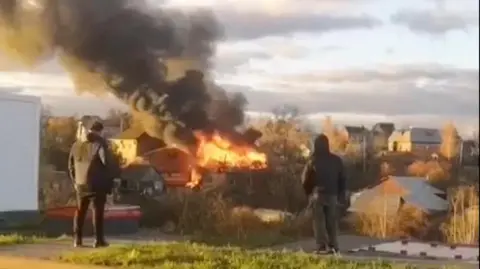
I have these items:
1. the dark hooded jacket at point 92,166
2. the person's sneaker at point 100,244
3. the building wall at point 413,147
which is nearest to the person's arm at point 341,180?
the dark hooded jacket at point 92,166

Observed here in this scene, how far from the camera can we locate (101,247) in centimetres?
968

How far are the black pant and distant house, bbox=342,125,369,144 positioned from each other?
5.55m

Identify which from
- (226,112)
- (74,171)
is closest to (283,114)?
(226,112)

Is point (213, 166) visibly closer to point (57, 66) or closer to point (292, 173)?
point (292, 173)

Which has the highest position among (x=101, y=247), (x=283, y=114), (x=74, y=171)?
(x=283, y=114)

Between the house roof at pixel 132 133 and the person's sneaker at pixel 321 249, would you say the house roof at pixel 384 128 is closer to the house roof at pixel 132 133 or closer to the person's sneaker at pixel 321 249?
the house roof at pixel 132 133

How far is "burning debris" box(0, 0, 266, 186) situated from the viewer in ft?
46.4

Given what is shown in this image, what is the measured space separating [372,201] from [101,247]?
6.31 m

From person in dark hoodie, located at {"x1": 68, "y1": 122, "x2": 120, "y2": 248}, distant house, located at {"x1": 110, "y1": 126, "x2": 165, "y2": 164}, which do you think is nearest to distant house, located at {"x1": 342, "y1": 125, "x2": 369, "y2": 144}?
distant house, located at {"x1": 110, "y1": 126, "x2": 165, "y2": 164}

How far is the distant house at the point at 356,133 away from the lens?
14.4 m

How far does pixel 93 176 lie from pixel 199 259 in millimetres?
1897

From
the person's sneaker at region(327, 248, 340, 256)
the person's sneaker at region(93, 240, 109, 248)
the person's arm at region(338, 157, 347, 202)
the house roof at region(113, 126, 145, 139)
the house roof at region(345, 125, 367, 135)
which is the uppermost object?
the house roof at region(345, 125, 367, 135)

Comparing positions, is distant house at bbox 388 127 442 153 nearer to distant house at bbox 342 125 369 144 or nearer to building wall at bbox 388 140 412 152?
building wall at bbox 388 140 412 152

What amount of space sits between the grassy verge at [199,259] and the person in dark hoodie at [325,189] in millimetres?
716
